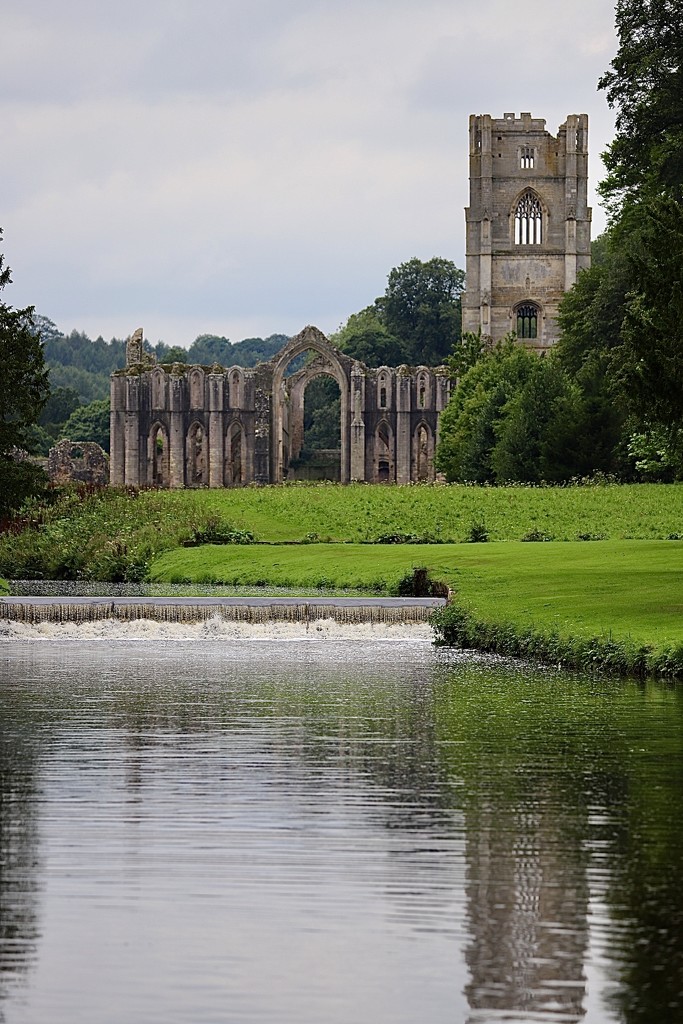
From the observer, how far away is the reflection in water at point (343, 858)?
6973 mm

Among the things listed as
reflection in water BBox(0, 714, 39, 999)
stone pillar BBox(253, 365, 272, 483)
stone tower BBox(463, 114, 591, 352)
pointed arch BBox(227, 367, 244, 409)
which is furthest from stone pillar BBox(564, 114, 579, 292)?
reflection in water BBox(0, 714, 39, 999)

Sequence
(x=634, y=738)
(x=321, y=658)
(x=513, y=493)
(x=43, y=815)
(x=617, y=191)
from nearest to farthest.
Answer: (x=43, y=815) → (x=634, y=738) → (x=321, y=658) → (x=513, y=493) → (x=617, y=191)

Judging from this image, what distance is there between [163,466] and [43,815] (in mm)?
95734

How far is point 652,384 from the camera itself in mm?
25172

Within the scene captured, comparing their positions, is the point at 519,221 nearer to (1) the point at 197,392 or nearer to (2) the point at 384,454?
(2) the point at 384,454

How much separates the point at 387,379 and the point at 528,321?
49.4 feet

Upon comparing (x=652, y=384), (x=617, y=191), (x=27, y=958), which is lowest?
(x=27, y=958)

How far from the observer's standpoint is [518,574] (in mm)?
29141

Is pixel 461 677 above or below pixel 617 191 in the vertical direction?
below

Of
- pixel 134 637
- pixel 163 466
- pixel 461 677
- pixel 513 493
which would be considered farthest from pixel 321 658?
pixel 163 466

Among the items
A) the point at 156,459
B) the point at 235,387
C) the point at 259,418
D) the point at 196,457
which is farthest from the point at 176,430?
the point at 259,418

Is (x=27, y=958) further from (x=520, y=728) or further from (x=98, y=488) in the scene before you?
(x=98, y=488)

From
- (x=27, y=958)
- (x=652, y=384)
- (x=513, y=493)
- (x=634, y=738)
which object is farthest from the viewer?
(x=513, y=493)

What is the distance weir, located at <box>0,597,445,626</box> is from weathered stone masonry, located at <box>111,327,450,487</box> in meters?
72.2
